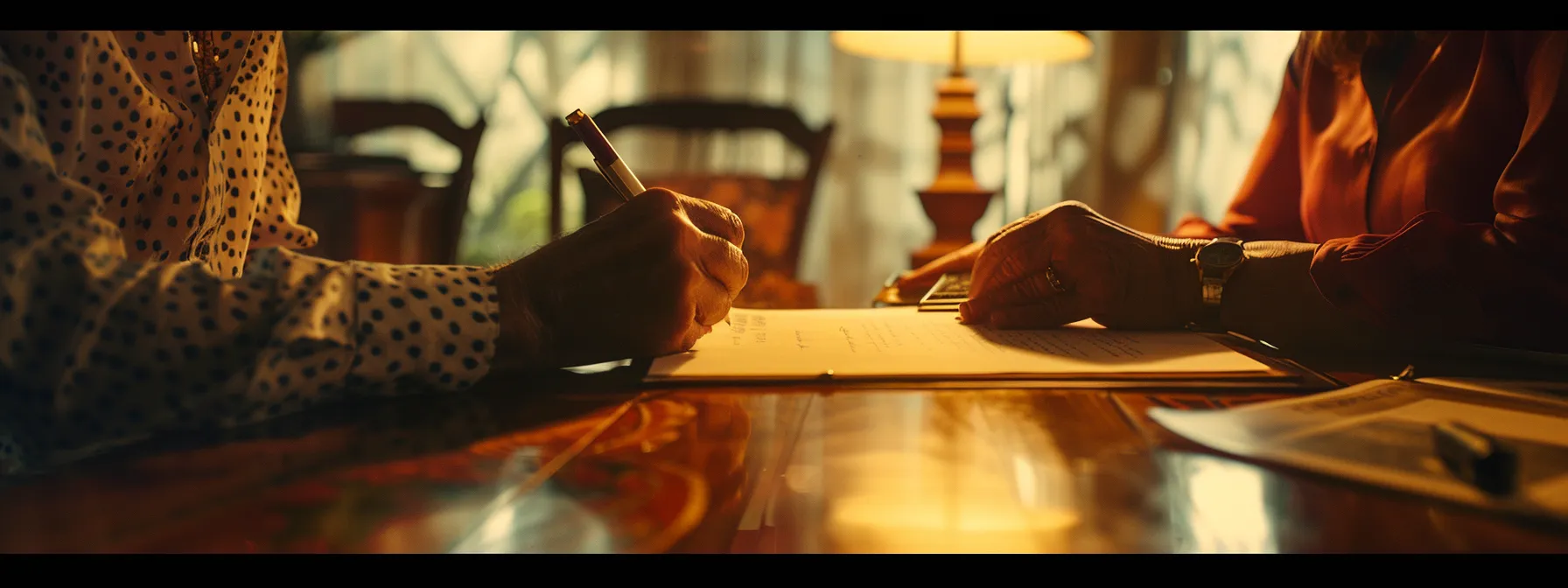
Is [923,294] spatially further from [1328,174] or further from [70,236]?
[70,236]

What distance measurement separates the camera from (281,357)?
466 mm

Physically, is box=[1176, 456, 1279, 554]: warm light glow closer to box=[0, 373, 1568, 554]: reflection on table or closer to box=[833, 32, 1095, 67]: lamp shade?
box=[0, 373, 1568, 554]: reflection on table

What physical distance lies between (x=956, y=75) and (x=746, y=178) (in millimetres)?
485

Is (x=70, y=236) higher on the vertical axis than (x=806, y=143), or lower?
lower

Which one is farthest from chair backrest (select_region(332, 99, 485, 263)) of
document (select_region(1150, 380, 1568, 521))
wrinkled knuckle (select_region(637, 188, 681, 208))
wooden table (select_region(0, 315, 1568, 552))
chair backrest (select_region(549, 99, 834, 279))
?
document (select_region(1150, 380, 1568, 521))

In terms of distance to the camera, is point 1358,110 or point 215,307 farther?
point 1358,110

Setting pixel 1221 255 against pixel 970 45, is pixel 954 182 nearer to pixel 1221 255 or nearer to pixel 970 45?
pixel 970 45

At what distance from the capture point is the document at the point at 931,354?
54 centimetres

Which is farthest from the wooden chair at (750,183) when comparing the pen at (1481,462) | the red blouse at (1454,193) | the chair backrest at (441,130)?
the pen at (1481,462)

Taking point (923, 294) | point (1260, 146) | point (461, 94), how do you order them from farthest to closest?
1. point (461, 94)
2. point (1260, 146)
3. point (923, 294)

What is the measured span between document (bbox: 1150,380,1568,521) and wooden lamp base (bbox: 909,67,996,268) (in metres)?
1.32

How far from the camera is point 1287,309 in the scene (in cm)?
70
